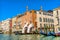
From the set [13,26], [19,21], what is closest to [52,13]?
[19,21]

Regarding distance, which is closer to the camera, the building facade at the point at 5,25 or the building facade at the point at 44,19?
the building facade at the point at 44,19

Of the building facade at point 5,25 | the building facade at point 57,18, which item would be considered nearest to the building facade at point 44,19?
the building facade at point 57,18

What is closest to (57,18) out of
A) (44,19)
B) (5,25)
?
(44,19)

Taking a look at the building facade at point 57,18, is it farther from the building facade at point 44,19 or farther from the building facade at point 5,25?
the building facade at point 5,25

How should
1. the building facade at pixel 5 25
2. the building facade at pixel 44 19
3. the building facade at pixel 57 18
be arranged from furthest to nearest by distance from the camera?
the building facade at pixel 5 25
the building facade at pixel 44 19
the building facade at pixel 57 18

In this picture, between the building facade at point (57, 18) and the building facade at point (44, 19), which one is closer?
the building facade at point (57, 18)

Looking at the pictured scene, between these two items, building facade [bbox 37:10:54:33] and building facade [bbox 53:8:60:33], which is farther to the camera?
building facade [bbox 37:10:54:33]

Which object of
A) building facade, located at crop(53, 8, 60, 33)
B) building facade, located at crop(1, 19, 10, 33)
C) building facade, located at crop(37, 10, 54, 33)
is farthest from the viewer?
building facade, located at crop(1, 19, 10, 33)

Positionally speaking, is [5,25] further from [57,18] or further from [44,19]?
[57,18]

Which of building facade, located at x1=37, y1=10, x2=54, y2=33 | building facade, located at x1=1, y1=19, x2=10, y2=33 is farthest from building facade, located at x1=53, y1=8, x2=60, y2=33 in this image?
building facade, located at x1=1, y1=19, x2=10, y2=33

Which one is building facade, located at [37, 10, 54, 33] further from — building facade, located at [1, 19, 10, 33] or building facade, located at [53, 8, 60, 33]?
building facade, located at [1, 19, 10, 33]

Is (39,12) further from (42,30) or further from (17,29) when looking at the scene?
(17,29)

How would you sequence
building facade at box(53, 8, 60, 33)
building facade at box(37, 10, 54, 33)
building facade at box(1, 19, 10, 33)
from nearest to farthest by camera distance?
1. building facade at box(53, 8, 60, 33)
2. building facade at box(37, 10, 54, 33)
3. building facade at box(1, 19, 10, 33)

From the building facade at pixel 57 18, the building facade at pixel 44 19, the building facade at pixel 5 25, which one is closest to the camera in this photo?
the building facade at pixel 57 18
